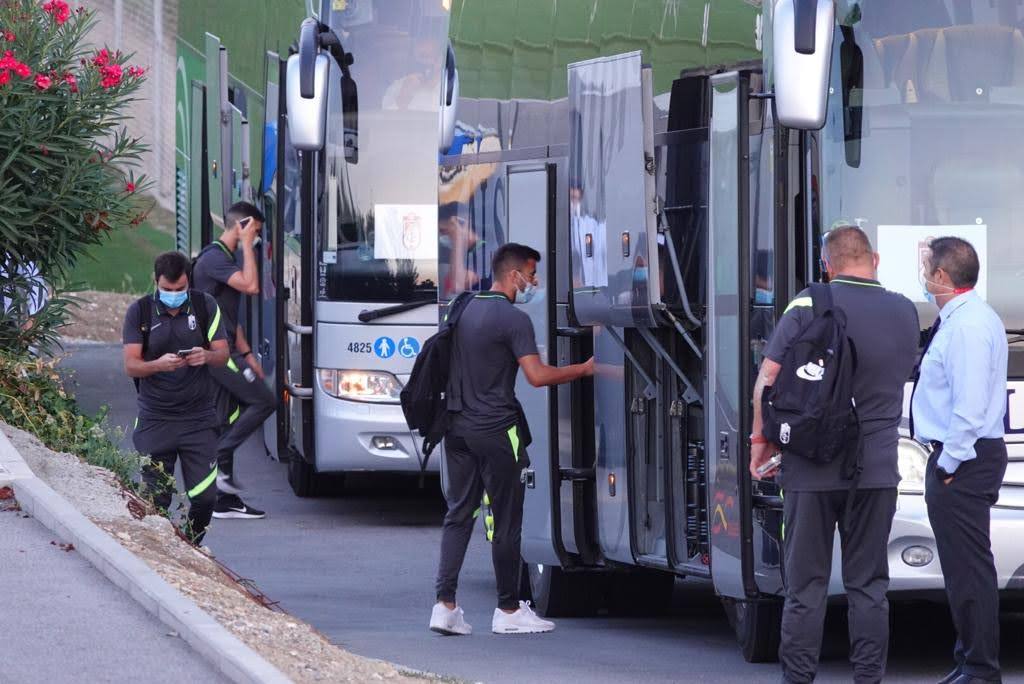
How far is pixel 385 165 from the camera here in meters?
13.2

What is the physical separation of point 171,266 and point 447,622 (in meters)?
2.39

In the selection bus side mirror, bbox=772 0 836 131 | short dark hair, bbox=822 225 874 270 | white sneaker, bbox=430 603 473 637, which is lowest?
white sneaker, bbox=430 603 473 637

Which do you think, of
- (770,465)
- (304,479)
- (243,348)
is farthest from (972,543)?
(304,479)

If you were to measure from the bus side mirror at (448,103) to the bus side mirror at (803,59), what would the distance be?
3846 mm

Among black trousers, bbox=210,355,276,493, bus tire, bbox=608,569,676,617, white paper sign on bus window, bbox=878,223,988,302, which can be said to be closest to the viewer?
white paper sign on bus window, bbox=878,223,988,302

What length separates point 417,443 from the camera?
13.4 m

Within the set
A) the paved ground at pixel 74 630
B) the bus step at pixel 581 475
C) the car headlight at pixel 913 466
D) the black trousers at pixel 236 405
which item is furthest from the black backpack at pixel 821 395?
the black trousers at pixel 236 405

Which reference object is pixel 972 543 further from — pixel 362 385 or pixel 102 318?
pixel 102 318

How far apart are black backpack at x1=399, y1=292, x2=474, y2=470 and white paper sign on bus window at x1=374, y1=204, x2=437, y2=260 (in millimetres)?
3880

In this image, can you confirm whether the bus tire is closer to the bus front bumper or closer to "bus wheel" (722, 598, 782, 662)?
"bus wheel" (722, 598, 782, 662)

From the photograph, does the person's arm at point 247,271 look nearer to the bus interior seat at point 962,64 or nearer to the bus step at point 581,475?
the bus step at point 581,475

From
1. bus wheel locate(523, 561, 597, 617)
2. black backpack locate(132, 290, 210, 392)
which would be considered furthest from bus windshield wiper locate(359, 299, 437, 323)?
bus wheel locate(523, 561, 597, 617)

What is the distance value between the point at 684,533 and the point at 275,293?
622 centimetres

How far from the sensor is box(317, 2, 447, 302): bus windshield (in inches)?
519
